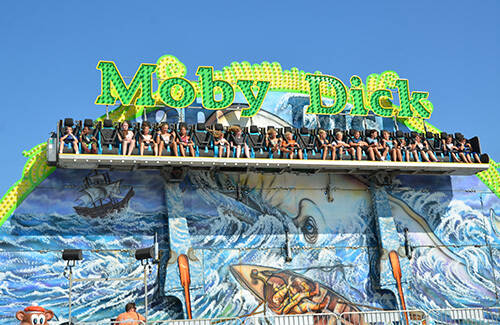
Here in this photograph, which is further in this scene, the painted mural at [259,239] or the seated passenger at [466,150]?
the seated passenger at [466,150]

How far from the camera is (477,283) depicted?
76.1ft

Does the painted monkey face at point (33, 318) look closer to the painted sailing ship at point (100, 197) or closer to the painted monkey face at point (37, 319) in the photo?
the painted monkey face at point (37, 319)

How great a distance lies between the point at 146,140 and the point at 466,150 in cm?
1018

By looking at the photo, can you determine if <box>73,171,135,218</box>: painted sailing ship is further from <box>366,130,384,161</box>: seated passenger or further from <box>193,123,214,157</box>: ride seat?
<box>366,130,384,161</box>: seated passenger

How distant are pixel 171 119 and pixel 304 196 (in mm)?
4674

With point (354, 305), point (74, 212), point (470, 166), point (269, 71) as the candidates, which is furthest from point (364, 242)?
point (74, 212)

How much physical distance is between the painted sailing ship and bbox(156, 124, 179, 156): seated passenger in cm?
171

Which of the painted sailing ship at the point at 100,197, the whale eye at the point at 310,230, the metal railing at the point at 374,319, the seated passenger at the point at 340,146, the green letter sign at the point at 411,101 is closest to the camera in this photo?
the metal railing at the point at 374,319

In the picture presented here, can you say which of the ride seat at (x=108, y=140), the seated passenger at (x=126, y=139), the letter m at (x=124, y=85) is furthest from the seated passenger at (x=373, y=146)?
the ride seat at (x=108, y=140)

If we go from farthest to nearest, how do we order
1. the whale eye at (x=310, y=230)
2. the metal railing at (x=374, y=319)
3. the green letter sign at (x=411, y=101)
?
the green letter sign at (x=411, y=101) → the whale eye at (x=310, y=230) → the metal railing at (x=374, y=319)

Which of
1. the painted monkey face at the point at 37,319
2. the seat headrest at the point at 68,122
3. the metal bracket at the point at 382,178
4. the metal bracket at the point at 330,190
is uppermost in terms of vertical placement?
the seat headrest at the point at 68,122

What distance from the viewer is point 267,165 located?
2053cm

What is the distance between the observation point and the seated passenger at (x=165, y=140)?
65.0 feet

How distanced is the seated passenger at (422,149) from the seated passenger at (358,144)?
63.2 inches
